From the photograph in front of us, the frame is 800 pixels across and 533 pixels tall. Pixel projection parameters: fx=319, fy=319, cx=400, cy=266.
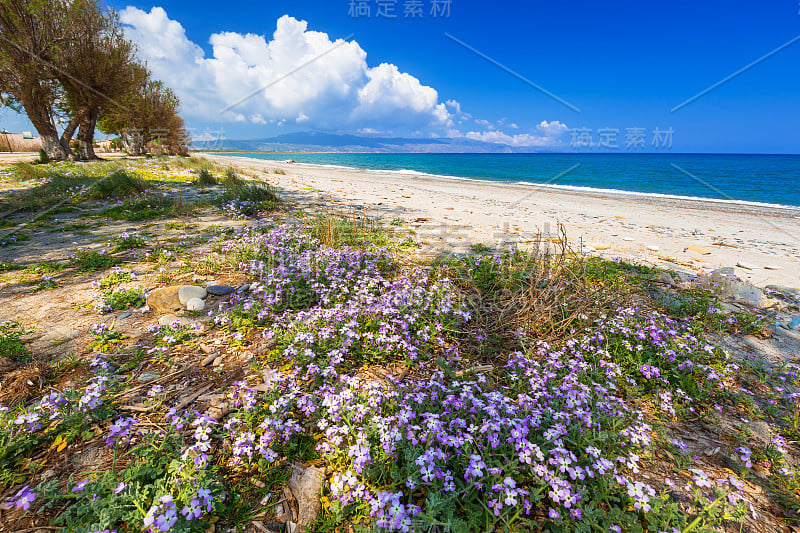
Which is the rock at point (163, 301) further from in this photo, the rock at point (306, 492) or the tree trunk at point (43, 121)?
the tree trunk at point (43, 121)

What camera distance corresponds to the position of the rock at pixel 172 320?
3691 millimetres

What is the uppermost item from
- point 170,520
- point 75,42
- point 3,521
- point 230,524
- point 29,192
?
Result: point 75,42

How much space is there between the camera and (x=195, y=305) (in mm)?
4020

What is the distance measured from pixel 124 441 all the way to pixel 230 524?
0.98 m

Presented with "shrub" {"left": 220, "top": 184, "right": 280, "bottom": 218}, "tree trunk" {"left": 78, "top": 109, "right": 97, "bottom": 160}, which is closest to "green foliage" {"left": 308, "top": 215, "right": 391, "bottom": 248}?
"shrub" {"left": 220, "top": 184, "right": 280, "bottom": 218}

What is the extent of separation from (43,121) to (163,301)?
29435 mm

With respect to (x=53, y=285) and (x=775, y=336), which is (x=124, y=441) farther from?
(x=775, y=336)

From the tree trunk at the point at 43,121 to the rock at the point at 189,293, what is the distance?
90.1ft

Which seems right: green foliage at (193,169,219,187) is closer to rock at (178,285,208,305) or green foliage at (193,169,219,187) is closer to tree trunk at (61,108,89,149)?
rock at (178,285,208,305)

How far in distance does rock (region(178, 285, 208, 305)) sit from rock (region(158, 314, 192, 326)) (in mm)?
327

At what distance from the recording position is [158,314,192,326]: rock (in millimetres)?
3691

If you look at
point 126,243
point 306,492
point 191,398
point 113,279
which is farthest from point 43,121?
point 306,492

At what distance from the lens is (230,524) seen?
6.06 ft

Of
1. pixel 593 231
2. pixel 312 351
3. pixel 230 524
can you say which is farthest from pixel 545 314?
pixel 593 231
